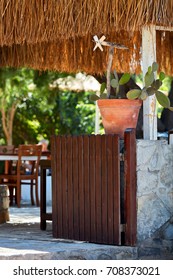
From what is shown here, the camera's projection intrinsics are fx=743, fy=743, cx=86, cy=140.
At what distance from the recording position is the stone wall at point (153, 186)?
578cm

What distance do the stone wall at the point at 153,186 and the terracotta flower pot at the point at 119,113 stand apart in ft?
0.67

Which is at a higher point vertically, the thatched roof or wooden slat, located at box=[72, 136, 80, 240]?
the thatched roof

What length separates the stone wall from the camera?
578cm

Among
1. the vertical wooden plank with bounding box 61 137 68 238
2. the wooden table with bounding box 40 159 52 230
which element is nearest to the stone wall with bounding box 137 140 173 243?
the vertical wooden plank with bounding box 61 137 68 238

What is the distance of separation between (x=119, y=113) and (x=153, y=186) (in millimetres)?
638

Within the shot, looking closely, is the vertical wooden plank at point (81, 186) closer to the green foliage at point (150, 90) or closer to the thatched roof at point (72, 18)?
the green foliage at point (150, 90)

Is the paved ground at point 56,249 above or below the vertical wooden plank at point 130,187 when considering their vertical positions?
below

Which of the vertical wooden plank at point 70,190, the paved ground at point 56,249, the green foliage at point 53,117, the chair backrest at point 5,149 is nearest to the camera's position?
the paved ground at point 56,249

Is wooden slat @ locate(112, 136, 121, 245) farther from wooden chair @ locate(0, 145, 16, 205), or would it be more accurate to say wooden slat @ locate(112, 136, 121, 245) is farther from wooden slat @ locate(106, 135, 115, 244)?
wooden chair @ locate(0, 145, 16, 205)

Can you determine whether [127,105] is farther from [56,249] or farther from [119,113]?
[56,249]

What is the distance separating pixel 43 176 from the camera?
6859 mm

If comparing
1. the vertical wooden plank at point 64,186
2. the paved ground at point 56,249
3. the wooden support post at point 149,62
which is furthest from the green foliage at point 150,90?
the paved ground at point 56,249

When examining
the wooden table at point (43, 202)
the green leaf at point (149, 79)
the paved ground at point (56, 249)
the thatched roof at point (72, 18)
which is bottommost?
the paved ground at point (56, 249)

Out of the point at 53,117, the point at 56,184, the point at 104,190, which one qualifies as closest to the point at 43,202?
the point at 56,184
